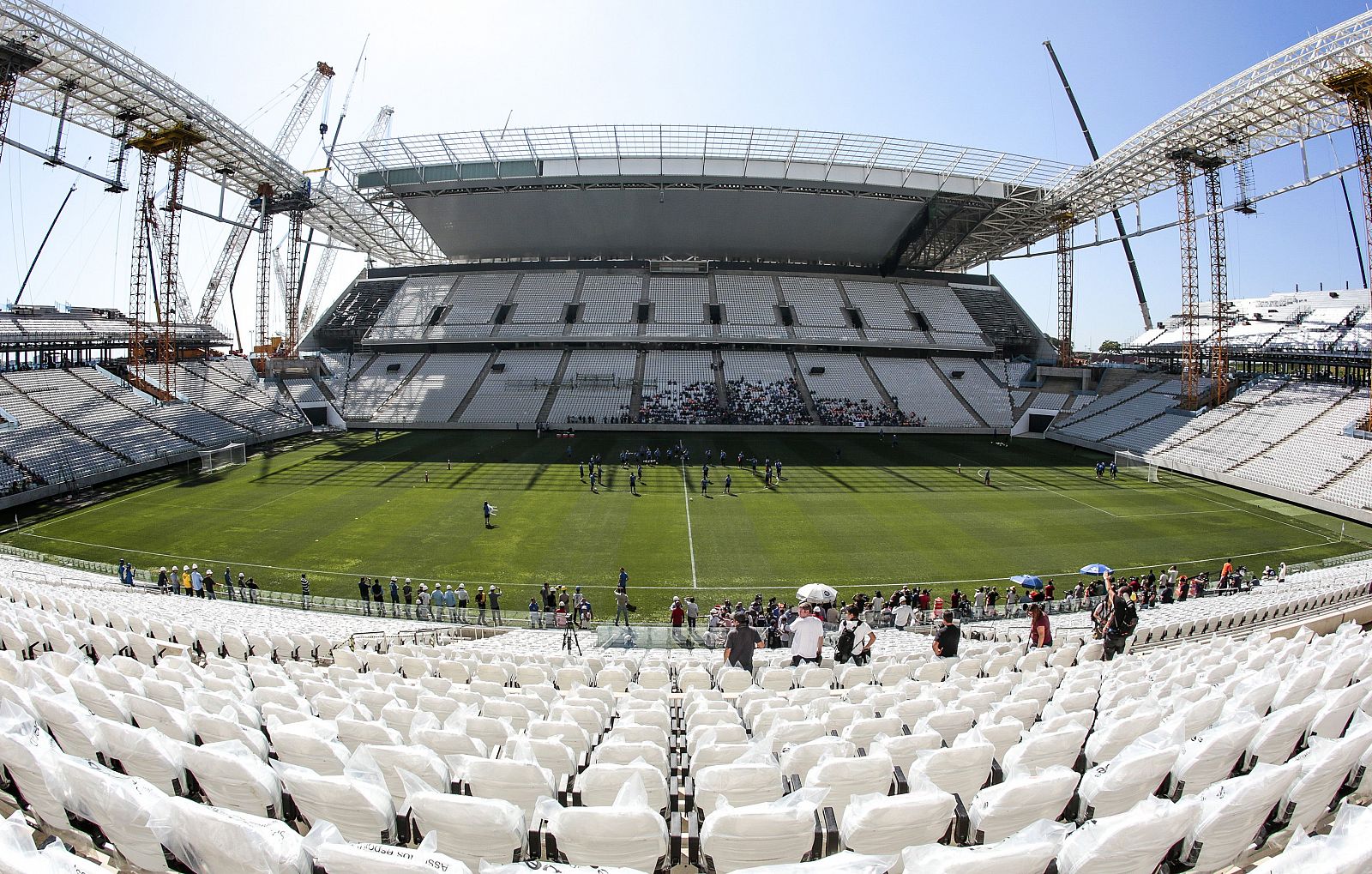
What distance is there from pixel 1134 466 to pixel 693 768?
4286cm

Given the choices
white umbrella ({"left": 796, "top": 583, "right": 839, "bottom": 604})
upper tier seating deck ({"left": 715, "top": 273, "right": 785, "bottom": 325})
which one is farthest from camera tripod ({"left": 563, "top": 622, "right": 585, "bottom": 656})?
upper tier seating deck ({"left": 715, "top": 273, "right": 785, "bottom": 325})

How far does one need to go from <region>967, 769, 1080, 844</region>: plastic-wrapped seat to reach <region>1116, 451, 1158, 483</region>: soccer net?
128ft

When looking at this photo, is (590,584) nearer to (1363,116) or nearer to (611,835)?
(611,835)

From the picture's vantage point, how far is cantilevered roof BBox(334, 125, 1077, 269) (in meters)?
54.3

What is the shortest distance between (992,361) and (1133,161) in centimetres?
2186

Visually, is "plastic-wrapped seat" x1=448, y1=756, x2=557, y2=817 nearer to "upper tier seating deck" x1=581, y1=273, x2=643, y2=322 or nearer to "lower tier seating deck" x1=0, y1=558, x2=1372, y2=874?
"lower tier seating deck" x1=0, y1=558, x2=1372, y2=874

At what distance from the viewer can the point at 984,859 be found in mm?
3150

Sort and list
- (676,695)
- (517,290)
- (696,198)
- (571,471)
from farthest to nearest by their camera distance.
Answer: (517,290) < (696,198) < (571,471) < (676,695)

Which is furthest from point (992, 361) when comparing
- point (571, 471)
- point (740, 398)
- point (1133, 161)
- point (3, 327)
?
point (3, 327)

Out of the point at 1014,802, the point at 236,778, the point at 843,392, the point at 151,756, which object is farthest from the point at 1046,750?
the point at 843,392

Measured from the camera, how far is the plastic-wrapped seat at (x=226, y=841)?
326 cm

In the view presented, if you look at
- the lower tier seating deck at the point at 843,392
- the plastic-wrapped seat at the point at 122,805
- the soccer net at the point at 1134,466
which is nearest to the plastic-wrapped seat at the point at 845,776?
the plastic-wrapped seat at the point at 122,805

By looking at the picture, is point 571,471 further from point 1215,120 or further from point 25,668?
point 1215,120

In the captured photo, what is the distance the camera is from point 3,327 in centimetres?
4025
